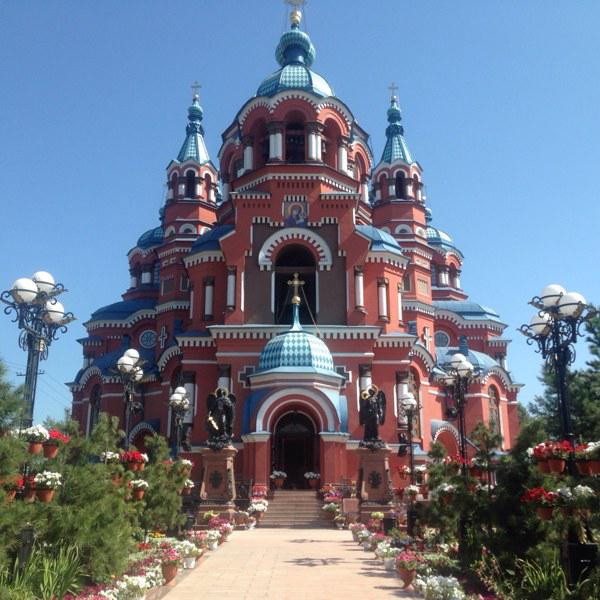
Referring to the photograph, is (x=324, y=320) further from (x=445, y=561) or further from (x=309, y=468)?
(x=445, y=561)

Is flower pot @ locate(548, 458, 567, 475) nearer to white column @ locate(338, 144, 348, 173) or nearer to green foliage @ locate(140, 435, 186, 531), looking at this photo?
green foliage @ locate(140, 435, 186, 531)

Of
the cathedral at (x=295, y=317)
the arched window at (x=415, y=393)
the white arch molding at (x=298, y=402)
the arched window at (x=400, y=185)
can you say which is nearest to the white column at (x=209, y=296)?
the cathedral at (x=295, y=317)

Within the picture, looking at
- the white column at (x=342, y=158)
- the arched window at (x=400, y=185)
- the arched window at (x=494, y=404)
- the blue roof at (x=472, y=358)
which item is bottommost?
the arched window at (x=494, y=404)

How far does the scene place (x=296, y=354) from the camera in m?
25.2

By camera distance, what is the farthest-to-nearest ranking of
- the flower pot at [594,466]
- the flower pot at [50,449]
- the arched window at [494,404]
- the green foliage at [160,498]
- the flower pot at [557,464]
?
the arched window at [494,404], the green foliage at [160,498], the flower pot at [50,449], the flower pot at [557,464], the flower pot at [594,466]

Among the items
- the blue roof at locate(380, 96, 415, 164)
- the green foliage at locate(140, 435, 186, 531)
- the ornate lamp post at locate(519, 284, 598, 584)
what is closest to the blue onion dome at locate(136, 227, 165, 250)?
the blue roof at locate(380, 96, 415, 164)

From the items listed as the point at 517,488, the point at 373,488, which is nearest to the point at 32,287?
the point at 517,488

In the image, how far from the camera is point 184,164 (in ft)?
132

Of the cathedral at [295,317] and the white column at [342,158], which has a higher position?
the white column at [342,158]

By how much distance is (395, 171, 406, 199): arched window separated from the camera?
40531 mm

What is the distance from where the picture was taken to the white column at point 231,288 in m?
28.0

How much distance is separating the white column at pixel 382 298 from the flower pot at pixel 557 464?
64.6ft

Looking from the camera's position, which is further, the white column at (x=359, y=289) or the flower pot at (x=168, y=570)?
the white column at (x=359, y=289)

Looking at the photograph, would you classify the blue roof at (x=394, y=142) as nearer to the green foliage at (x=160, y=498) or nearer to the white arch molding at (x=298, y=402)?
the white arch molding at (x=298, y=402)
